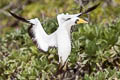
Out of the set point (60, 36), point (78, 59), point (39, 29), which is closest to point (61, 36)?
point (60, 36)

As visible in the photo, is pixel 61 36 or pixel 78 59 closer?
pixel 61 36

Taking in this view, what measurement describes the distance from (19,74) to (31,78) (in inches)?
5.2

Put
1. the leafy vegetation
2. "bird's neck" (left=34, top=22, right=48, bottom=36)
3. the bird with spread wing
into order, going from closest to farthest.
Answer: the bird with spread wing → "bird's neck" (left=34, top=22, right=48, bottom=36) → the leafy vegetation

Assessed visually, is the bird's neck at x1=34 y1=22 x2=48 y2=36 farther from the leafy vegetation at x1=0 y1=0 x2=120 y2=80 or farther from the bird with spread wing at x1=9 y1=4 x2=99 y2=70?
the leafy vegetation at x1=0 y1=0 x2=120 y2=80

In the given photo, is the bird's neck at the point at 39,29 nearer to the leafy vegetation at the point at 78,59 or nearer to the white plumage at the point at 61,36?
the white plumage at the point at 61,36

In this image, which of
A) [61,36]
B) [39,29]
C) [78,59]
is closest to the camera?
[61,36]

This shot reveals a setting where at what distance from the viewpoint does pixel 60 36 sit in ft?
5.85

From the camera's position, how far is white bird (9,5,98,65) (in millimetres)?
1767

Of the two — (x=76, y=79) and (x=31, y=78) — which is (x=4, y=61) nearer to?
(x=31, y=78)

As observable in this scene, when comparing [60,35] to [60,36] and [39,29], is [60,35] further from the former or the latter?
[39,29]

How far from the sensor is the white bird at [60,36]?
1.77 meters

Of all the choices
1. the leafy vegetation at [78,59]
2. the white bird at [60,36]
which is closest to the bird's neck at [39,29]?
the white bird at [60,36]

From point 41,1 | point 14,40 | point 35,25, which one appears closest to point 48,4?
point 41,1

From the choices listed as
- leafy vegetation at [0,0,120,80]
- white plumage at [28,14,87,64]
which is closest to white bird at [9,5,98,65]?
white plumage at [28,14,87,64]
